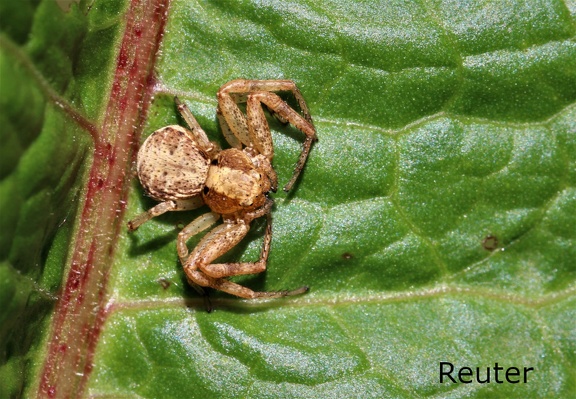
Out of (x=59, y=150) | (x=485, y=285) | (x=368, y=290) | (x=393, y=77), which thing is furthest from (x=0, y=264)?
(x=485, y=285)

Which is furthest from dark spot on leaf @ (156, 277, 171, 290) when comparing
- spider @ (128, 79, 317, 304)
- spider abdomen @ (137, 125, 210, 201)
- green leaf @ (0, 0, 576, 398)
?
spider abdomen @ (137, 125, 210, 201)

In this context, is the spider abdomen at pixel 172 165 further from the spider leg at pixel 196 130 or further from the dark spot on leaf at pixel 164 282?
the dark spot on leaf at pixel 164 282

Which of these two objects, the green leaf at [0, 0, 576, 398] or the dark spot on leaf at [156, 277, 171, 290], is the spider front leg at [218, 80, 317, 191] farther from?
the dark spot on leaf at [156, 277, 171, 290]

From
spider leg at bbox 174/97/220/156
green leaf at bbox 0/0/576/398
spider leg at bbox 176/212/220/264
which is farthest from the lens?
spider leg at bbox 176/212/220/264

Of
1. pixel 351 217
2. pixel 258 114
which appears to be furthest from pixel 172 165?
pixel 351 217

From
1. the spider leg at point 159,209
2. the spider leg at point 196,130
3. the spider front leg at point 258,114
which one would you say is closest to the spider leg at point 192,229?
the spider leg at point 159,209

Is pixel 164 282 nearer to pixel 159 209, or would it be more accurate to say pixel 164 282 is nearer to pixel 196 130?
pixel 159 209
